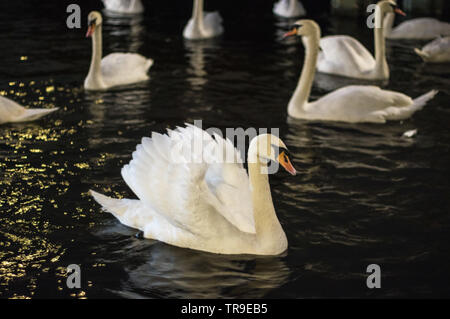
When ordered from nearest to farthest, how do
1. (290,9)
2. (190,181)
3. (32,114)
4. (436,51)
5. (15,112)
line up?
(190,181) < (15,112) < (32,114) < (436,51) < (290,9)

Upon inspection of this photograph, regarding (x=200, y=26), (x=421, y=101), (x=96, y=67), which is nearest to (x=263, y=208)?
(x=421, y=101)

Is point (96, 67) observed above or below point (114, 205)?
above

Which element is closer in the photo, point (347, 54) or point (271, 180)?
point (271, 180)

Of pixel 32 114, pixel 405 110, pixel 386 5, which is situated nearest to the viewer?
pixel 32 114

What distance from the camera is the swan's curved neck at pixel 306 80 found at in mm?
11133

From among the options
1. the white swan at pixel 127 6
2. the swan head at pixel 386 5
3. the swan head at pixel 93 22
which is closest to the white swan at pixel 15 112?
the swan head at pixel 93 22

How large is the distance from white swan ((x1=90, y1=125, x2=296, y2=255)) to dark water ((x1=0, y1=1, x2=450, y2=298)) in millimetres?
157

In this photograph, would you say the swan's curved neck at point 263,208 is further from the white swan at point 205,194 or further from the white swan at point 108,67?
the white swan at point 108,67

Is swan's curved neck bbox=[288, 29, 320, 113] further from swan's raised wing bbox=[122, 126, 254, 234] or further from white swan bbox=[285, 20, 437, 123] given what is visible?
swan's raised wing bbox=[122, 126, 254, 234]

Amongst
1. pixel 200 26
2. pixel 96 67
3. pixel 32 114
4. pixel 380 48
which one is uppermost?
pixel 200 26

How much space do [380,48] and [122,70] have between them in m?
4.63

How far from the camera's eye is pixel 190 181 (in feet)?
20.3

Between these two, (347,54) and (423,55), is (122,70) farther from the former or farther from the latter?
(423,55)

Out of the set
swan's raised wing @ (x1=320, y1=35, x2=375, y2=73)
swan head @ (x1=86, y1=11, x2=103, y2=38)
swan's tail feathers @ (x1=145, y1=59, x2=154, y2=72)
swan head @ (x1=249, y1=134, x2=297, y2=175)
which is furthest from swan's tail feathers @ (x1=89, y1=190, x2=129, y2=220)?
swan's raised wing @ (x1=320, y1=35, x2=375, y2=73)
